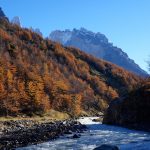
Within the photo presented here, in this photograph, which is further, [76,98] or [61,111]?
[76,98]

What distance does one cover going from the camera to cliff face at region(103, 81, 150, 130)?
71000 millimetres

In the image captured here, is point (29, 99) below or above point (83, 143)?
above

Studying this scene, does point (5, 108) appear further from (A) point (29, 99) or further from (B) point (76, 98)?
(B) point (76, 98)

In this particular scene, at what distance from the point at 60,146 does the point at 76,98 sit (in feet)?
345

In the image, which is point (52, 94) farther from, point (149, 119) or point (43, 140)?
point (43, 140)

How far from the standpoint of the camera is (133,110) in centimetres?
7538

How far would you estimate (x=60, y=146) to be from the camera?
45.8 m

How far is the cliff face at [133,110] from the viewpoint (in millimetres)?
71000


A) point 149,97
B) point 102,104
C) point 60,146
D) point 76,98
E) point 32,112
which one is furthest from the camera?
point 102,104

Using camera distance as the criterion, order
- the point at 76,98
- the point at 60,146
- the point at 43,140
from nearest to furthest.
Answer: the point at 60,146 < the point at 43,140 < the point at 76,98

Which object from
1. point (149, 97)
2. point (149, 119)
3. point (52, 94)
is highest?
point (52, 94)

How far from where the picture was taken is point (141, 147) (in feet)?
138

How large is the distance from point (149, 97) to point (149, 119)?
19.8ft

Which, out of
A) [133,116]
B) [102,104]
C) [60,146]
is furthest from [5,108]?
[102,104]
